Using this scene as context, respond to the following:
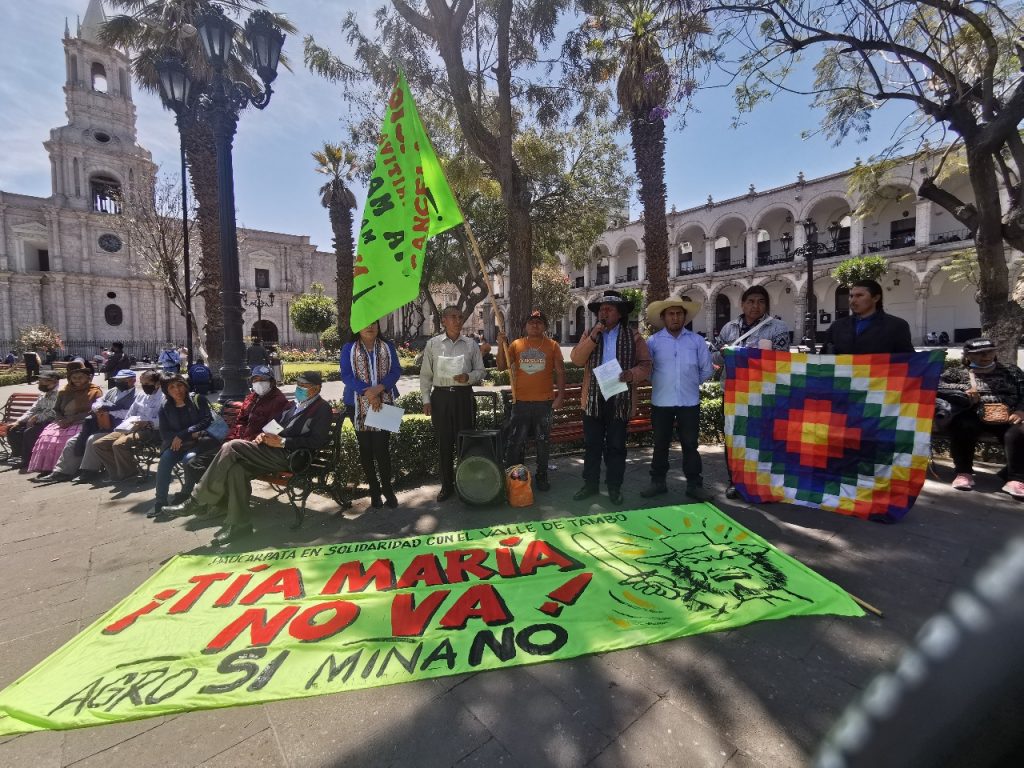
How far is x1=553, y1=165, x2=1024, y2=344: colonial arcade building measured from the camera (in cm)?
2742

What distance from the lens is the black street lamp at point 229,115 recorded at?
20.0 ft

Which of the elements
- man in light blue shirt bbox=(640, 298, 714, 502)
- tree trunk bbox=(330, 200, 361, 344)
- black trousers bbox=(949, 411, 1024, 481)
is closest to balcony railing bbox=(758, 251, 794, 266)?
tree trunk bbox=(330, 200, 361, 344)

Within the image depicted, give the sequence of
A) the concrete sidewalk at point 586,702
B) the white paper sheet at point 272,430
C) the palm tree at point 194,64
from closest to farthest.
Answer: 1. the concrete sidewalk at point 586,702
2. the white paper sheet at point 272,430
3. the palm tree at point 194,64

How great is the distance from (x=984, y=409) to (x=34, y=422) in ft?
38.5

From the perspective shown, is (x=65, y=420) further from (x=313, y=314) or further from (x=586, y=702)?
(x=313, y=314)

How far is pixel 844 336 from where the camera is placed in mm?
4395

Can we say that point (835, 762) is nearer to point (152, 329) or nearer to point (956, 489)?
point (956, 489)

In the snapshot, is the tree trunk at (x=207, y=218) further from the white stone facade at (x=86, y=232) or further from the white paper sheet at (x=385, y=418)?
the white stone facade at (x=86, y=232)

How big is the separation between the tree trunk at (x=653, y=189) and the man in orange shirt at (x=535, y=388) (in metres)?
8.94

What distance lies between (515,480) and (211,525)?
2826 millimetres

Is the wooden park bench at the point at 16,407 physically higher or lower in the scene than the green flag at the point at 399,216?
lower

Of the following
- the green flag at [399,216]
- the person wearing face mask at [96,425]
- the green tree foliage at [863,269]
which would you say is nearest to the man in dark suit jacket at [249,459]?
the green flag at [399,216]

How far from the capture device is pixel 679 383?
456 centimetres

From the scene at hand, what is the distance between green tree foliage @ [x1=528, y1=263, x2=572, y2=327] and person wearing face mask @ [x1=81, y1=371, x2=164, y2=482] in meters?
24.9
